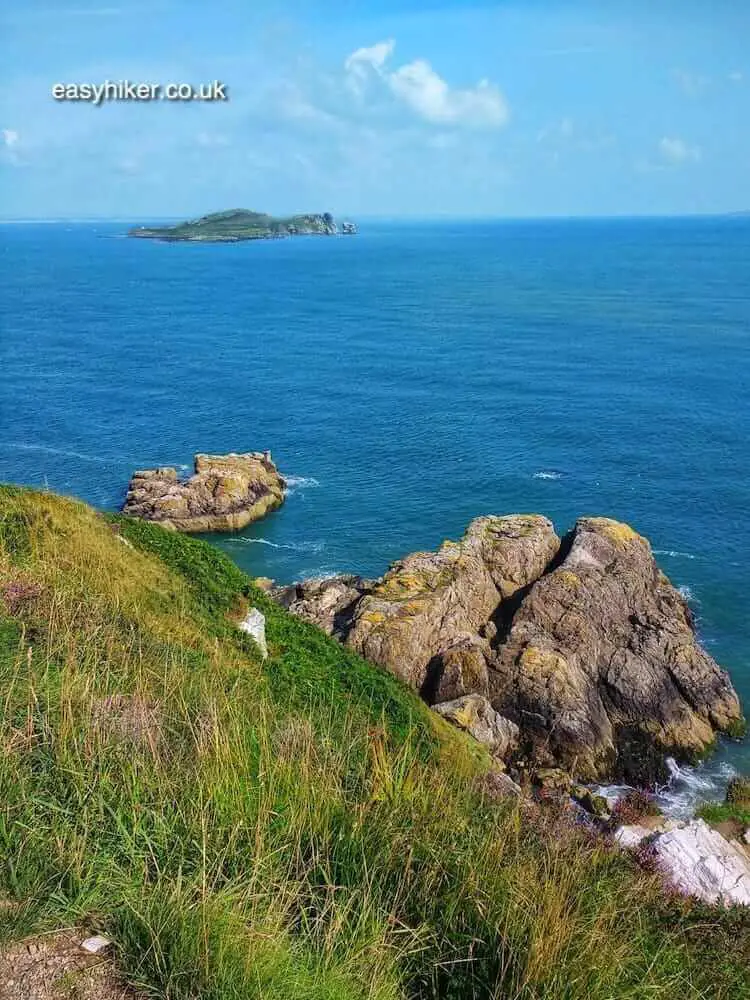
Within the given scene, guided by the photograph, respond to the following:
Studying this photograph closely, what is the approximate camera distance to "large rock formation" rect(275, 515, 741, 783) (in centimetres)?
2881

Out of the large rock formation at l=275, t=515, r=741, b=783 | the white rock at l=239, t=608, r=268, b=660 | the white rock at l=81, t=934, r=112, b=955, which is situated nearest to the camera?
the white rock at l=81, t=934, r=112, b=955

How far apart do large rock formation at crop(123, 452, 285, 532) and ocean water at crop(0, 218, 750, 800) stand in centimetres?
155

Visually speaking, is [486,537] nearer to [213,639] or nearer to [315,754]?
[213,639]

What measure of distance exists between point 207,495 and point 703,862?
38439 mm

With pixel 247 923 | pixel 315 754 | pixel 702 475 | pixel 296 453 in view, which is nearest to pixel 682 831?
pixel 315 754

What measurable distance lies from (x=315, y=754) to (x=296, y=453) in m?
53.2

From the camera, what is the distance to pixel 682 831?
19391 mm

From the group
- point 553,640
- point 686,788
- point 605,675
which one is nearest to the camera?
point 686,788

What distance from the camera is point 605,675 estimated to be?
31344 millimetres

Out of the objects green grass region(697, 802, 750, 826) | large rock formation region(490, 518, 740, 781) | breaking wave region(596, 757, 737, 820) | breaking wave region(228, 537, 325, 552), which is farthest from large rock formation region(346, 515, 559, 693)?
breaking wave region(228, 537, 325, 552)

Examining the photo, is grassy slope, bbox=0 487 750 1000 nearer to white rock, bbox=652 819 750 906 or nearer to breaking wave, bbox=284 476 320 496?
white rock, bbox=652 819 750 906

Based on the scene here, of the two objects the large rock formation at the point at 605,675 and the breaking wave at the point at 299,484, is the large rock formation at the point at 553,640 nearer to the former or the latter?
the large rock formation at the point at 605,675

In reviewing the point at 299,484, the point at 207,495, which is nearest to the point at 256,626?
the point at 207,495

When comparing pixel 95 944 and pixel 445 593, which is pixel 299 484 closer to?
pixel 445 593
